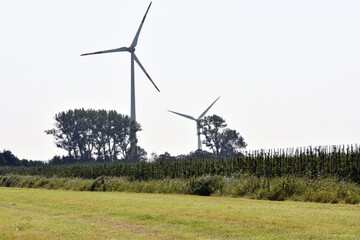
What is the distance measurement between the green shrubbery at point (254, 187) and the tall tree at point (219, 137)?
6483 cm

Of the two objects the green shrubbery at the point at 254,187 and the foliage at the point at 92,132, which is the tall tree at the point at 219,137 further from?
the green shrubbery at the point at 254,187

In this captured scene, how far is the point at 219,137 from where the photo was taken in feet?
354

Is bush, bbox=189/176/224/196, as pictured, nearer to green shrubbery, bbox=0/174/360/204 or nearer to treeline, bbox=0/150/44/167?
green shrubbery, bbox=0/174/360/204

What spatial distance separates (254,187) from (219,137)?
79.5m

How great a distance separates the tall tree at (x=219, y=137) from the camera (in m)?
107

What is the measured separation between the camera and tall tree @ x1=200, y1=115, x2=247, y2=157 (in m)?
107

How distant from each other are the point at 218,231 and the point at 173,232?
1000mm

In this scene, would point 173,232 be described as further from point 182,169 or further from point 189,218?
point 182,169

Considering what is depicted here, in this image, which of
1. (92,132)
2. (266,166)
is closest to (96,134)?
(92,132)

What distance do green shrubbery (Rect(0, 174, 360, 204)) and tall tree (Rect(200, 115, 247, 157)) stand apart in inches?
2552

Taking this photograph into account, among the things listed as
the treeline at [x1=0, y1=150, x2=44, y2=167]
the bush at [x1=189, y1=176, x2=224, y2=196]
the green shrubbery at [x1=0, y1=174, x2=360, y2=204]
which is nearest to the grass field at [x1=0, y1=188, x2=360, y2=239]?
the green shrubbery at [x1=0, y1=174, x2=360, y2=204]

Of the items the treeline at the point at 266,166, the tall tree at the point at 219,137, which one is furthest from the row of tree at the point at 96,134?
the treeline at the point at 266,166

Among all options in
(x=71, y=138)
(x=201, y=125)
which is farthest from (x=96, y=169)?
(x=71, y=138)

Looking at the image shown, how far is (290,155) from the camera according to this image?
32469 mm
